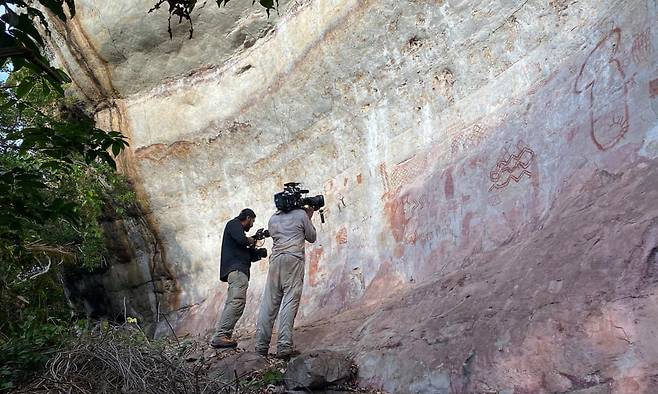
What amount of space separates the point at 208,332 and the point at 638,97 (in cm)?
671

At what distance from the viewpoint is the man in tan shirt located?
20.2 ft

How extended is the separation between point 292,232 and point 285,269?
35 cm

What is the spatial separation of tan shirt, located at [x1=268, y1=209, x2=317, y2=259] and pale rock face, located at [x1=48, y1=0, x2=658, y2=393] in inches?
35.7

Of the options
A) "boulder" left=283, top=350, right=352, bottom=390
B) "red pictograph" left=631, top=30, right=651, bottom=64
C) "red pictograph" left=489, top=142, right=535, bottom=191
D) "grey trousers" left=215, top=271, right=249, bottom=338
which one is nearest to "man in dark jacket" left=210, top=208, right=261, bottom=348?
"grey trousers" left=215, top=271, right=249, bottom=338

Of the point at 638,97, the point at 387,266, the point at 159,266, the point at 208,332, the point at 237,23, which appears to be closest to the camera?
the point at 638,97

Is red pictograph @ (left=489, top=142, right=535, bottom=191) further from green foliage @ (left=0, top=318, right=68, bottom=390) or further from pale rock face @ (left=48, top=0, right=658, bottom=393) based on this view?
green foliage @ (left=0, top=318, right=68, bottom=390)

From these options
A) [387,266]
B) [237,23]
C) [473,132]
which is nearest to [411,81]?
[473,132]

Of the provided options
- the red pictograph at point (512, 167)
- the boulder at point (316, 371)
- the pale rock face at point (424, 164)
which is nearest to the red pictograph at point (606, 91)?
the pale rock face at point (424, 164)

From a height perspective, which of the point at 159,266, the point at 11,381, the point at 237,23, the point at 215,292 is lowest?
the point at 11,381

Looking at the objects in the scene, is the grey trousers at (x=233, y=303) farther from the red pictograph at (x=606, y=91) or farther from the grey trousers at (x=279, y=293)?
the red pictograph at (x=606, y=91)

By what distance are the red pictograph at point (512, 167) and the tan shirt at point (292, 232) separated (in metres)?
1.74

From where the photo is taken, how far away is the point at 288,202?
21.0ft

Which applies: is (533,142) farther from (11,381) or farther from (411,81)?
(11,381)

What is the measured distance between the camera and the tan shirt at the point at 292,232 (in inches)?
246
